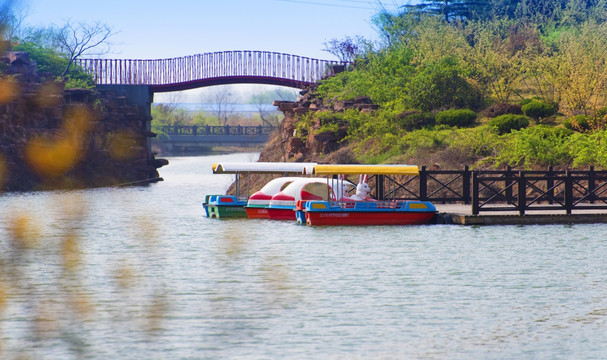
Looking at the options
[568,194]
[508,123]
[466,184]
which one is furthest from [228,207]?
[508,123]

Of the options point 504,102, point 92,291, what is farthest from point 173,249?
point 504,102

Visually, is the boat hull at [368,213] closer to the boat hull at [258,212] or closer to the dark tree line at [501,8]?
the boat hull at [258,212]

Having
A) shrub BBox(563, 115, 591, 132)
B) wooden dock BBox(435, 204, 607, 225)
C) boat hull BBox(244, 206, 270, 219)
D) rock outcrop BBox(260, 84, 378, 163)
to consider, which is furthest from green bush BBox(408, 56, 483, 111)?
wooden dock BBox(435, 204, 607, 225)

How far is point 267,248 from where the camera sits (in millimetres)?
25078

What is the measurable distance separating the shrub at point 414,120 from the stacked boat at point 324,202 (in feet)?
57.9

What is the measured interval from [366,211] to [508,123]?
1798 centimetres

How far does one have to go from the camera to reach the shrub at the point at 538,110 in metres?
48.5

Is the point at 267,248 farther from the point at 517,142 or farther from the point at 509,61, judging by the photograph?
the point at 509,61

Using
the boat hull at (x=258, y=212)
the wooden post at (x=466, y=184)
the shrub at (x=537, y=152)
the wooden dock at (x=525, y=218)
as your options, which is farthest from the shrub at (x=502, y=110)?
the boat hull at (x=258, y=212)

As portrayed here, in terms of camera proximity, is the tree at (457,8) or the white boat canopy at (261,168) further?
the tree at (457,8)

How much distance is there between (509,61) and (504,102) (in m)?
5.16

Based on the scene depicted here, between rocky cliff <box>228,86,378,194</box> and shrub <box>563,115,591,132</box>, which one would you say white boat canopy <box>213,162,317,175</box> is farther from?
shrub <box>563,115,591,132</box>

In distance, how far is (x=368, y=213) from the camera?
3128 cm

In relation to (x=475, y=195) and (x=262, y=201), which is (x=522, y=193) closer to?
(x=475, y=195)
